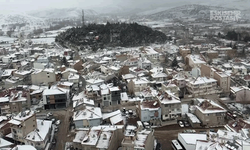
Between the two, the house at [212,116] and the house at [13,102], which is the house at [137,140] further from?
the house at [13,102]

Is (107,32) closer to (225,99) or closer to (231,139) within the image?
(225,99)

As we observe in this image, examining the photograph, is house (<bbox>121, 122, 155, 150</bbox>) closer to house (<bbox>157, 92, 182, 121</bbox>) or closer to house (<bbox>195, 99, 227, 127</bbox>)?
house (<bbox>157, 92, 182, 121</bbox>)

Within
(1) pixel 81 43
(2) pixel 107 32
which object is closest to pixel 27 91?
(1) pixel 81 43

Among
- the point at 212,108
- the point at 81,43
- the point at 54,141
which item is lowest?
the point at 54,141

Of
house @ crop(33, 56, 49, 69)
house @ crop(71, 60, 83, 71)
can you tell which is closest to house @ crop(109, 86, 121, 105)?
house @ crop(71, 60, 83, 71)

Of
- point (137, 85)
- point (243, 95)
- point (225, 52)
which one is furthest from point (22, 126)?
point (225, 52)

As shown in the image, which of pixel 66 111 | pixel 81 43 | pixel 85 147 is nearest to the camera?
pixel 85 147
